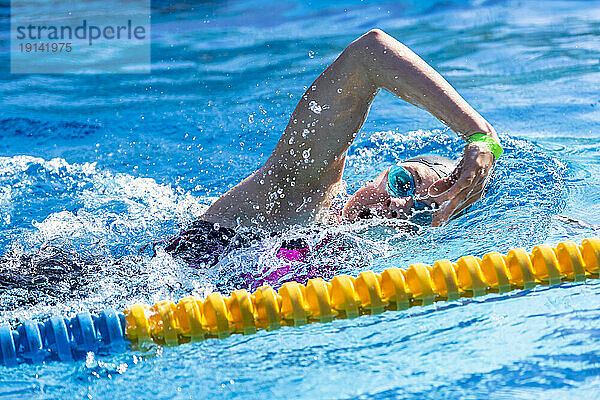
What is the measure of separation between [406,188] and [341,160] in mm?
263

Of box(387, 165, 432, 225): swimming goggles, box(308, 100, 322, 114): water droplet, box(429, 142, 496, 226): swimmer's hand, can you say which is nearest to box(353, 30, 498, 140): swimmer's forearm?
box(429, 142, 496, 226): swimmer's hand

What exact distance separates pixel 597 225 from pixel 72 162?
9.30 feet

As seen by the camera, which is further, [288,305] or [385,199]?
[385,199]

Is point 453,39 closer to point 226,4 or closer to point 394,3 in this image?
point 394,3

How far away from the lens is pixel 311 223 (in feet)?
8.74

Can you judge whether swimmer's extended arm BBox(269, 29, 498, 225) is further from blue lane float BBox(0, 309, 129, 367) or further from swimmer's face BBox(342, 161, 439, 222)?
blue lane float BBox(0, 309, 129, 367)

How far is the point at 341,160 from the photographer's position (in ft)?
8.55

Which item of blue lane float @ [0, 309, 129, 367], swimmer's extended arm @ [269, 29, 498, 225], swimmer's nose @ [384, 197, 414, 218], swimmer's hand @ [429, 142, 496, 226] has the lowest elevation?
blue lane float @ [0, 309, 129, 367]

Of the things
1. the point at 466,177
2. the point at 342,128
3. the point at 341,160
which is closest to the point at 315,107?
the point at 342,128

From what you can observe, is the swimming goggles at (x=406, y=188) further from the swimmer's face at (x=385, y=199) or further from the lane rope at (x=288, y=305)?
the lane rope at (x=288, y=305)

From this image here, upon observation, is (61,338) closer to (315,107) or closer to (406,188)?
(315,107)

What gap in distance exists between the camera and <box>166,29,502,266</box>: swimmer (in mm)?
2240

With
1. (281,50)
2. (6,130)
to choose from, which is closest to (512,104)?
(281,50)

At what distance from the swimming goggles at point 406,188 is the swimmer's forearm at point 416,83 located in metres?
0.39
